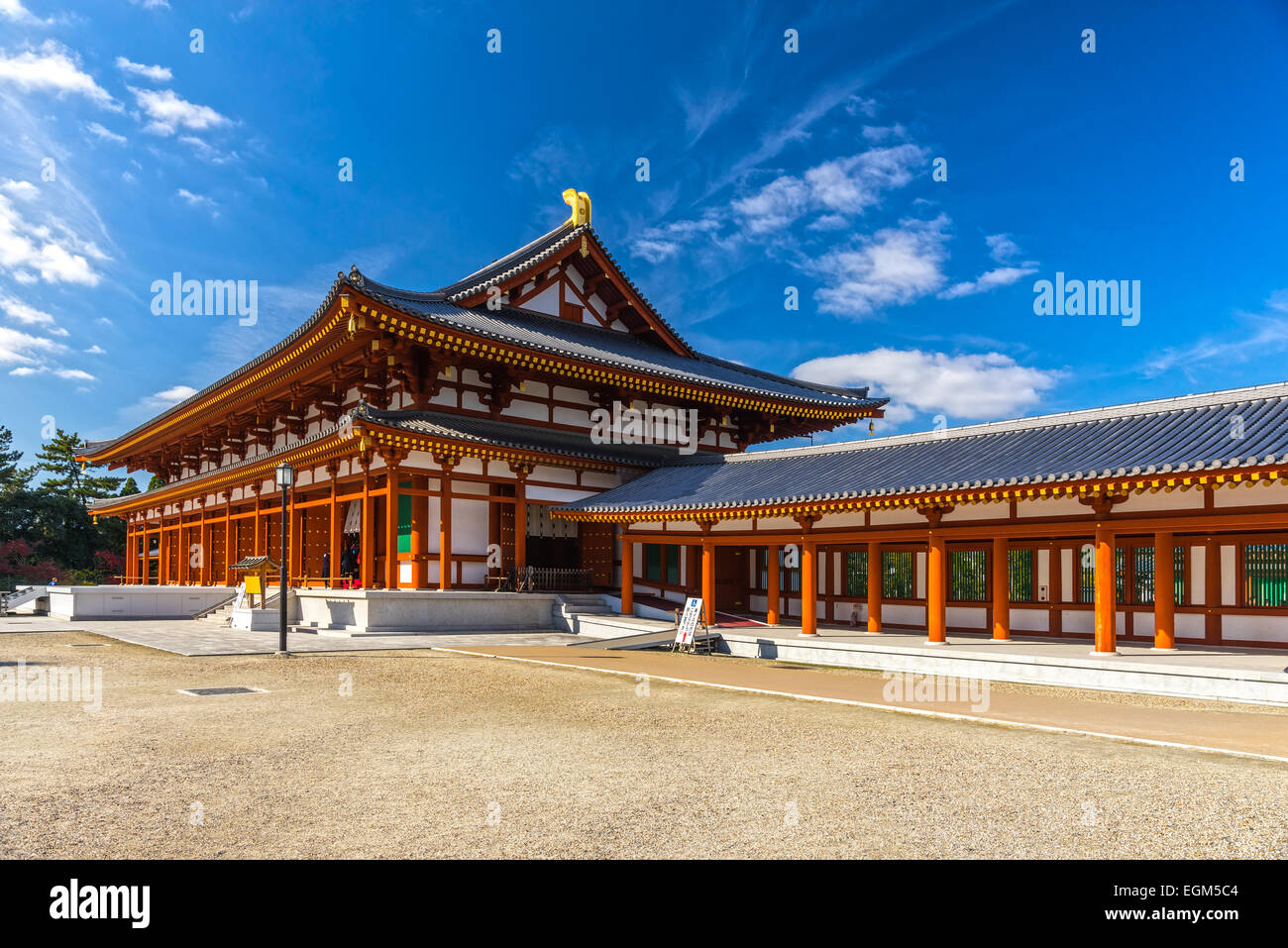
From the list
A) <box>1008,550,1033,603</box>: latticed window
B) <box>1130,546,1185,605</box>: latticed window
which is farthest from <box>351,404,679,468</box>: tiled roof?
<box>1130,546,1185,605</box>: latticed window

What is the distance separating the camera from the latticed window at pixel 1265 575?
1395cm

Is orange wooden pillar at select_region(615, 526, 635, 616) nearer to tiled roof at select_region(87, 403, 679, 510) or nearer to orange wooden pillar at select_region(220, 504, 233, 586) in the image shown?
tiled roof at select_region(87, 403, 679, 510)

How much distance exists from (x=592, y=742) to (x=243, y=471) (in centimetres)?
2108

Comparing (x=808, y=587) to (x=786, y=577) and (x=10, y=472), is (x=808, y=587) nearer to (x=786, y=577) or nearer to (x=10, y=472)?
(x=786, y=577)

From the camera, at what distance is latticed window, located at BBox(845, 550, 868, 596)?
1912cm

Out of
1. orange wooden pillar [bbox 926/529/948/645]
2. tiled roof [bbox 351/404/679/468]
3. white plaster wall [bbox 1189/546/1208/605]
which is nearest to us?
white plaster wall [bbox 1189/546/1208/605]

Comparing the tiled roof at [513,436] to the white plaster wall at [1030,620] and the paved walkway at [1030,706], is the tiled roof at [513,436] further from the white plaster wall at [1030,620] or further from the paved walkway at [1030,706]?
the white plaster wall at [1030,620]

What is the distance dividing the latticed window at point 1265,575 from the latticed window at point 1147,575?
3.25ft

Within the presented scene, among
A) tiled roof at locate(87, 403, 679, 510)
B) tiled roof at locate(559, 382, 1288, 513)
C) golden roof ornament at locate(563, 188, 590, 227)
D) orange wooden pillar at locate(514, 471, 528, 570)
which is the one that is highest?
golden roof ornament at locate(563, 188, 590, 227)

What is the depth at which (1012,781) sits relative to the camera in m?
6.46

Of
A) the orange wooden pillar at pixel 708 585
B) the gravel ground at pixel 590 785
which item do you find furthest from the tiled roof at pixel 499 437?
the gravel ground at pixel 590 785

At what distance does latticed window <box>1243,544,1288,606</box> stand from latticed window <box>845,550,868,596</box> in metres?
7.10
